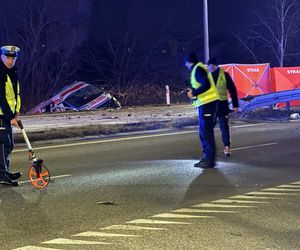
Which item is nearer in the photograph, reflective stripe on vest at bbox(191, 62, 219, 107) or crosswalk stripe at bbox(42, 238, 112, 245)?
crosswalk stripe at bbox(42, 238, 112, 245)

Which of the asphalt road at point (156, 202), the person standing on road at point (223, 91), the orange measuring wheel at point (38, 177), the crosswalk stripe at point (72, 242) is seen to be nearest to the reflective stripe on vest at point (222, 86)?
the person standing on road at point (223, 91)

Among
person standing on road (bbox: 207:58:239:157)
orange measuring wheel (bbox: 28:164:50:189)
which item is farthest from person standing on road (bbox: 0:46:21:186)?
person standing on road (bbox: 207:58:239:157)

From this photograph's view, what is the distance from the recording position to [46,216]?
604cm

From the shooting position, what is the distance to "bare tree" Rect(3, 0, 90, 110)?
29141 mm

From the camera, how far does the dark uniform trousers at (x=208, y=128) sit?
29.9ft

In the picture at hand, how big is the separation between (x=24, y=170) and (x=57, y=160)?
111cm

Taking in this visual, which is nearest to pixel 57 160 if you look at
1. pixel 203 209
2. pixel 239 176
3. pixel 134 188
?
pixel 134 188

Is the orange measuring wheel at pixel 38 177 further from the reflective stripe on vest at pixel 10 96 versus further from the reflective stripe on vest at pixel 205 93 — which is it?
the reflective stripe on vest at pixel 205 93

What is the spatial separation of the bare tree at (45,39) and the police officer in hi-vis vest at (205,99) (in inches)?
815

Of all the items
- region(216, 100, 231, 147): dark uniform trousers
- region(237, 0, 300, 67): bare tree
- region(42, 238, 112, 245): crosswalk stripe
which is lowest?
region(42, 238, 112, 245): crosswalk stripe

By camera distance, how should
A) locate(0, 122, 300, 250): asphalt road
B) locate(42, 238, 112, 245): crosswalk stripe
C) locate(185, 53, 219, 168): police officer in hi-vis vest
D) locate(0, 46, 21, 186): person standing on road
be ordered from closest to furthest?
locate(42, 238, 112, 245): crosswalk stripe
locate(0, 122, 300, 250): asphalt road
locate(0, 46, 21, 186): person standing on road
locate(185, 53, 219, 168): police officer in hi-vis vest

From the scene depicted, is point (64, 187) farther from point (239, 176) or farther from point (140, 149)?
point (140, 149)

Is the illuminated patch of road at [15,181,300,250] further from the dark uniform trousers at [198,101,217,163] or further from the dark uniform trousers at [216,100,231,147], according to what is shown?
the dark uniform trousers at [216,100,231,147]

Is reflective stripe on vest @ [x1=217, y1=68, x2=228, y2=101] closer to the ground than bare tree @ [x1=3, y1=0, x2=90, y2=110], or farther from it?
closer to the ground
